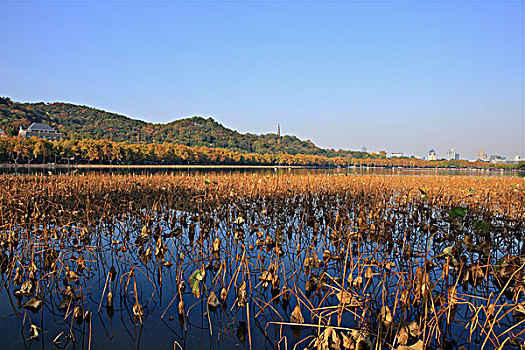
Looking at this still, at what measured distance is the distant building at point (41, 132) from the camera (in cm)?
12194

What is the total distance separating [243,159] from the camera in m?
120

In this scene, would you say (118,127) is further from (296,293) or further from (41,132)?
(296,293)

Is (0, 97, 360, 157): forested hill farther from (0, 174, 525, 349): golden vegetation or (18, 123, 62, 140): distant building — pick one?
(0, 174, 525, 349): golden vegetation

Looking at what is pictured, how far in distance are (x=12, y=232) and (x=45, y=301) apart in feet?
7.33

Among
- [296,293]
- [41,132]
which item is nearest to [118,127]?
[41,132]

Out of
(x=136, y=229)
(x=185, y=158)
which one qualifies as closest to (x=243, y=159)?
(x=185, y=158)

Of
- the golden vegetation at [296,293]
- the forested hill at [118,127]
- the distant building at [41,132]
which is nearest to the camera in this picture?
the golden vegetation at [296,293]

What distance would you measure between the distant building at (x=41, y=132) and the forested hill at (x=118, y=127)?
3.14m

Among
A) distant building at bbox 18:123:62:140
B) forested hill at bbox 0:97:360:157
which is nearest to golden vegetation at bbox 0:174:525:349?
forested hill at bbox 0:97:360:157

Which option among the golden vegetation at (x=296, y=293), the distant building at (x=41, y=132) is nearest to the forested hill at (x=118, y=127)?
the distant building at (x=41, y=132)

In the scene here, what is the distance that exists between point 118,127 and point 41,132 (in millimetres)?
29061

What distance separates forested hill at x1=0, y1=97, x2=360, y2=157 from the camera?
136000 millimetres

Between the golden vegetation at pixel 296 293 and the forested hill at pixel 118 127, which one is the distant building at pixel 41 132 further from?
the golden vegetation at pixel 296 293

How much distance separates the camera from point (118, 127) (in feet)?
481
